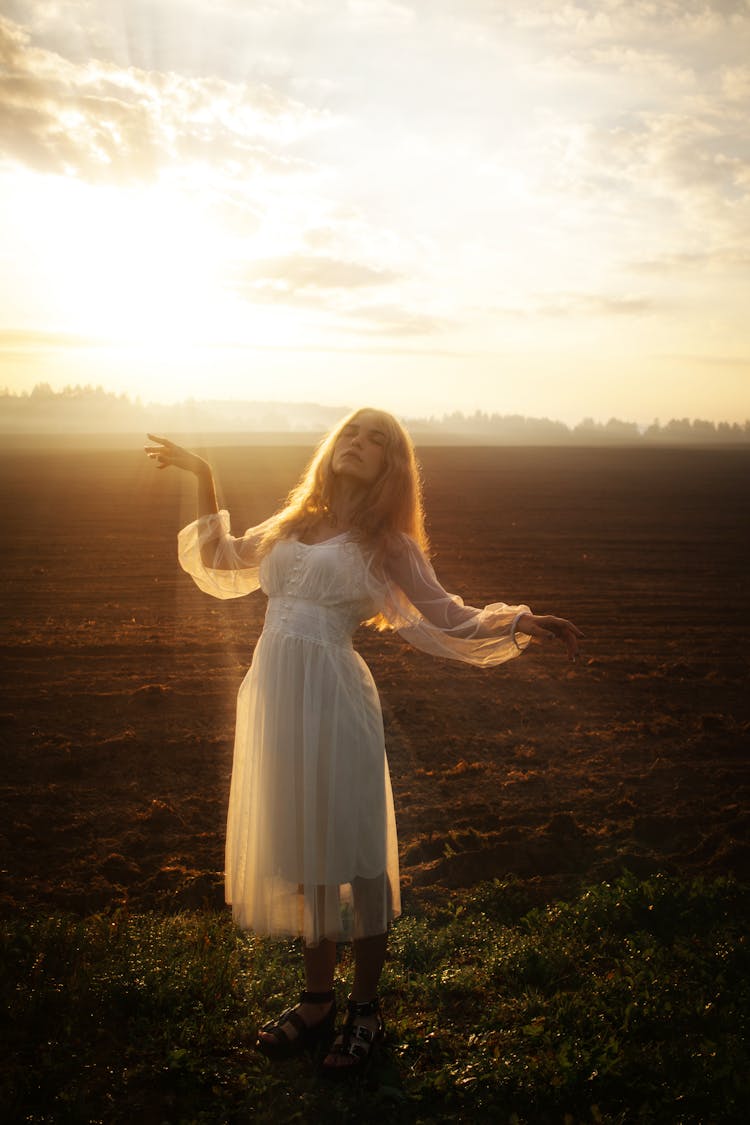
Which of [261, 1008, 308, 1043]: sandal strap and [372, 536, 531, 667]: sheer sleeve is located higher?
[372, 536, 531, 667]: sheer sleeve

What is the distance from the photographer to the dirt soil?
4699mm

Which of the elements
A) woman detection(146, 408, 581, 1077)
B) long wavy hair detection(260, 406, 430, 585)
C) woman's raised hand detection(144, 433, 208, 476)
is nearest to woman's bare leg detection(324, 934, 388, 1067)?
woman detection(146, 408, 581, 1077)

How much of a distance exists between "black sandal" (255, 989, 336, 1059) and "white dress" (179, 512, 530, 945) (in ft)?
0.90

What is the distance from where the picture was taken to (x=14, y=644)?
8.98 m

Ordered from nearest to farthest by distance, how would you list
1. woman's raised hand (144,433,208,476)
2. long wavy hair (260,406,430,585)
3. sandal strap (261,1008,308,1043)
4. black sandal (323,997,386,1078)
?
black sandal (323,997,386,1078)
sandal strap (261,1008,308,1043)
long wavy hair (260,406,430,585)
woman's raised hand (144,433,208,476)

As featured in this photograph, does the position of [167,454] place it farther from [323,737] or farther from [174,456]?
[323,737]

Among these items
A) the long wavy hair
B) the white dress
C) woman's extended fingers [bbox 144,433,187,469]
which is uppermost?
woman's extended fingers [bbox 144,433,187,469]

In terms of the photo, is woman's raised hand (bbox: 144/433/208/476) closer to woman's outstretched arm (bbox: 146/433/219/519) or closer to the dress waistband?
woman's outstretched arm (bbox: 146/433/219/519)

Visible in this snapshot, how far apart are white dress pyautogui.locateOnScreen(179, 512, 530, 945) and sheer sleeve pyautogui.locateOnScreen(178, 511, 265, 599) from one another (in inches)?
15.0

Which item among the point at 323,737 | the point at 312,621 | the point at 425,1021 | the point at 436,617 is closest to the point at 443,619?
the point at 436,617

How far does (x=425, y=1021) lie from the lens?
3.17 metres

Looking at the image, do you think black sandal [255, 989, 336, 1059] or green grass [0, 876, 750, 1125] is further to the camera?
black sandal [255, 989, 336, 1059]

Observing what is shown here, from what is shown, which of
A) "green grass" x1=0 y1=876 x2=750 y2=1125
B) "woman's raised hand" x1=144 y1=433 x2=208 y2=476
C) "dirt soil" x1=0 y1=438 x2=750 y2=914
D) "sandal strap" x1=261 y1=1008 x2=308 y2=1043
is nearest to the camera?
"green grass" x1=0 y1=876 x2=750 y2=1125

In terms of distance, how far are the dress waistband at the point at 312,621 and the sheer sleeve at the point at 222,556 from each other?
456 millimetres
